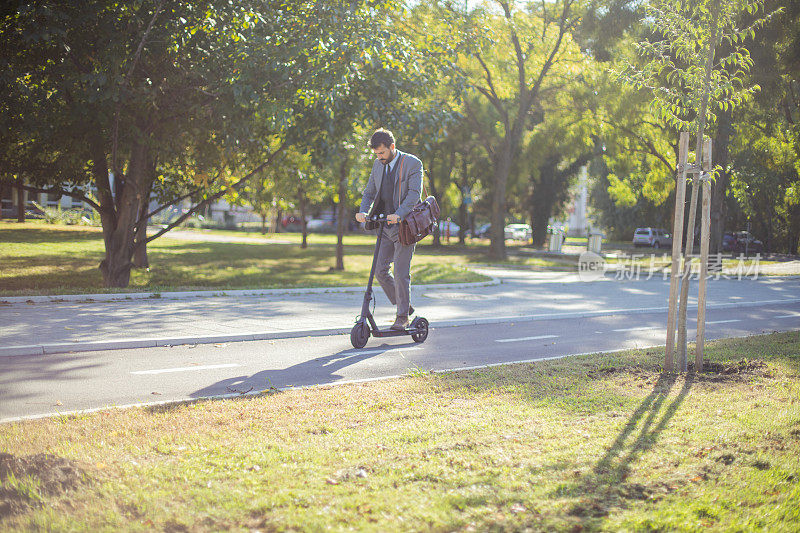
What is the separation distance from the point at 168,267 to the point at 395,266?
50.5ft

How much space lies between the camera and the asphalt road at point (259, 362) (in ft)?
18.5

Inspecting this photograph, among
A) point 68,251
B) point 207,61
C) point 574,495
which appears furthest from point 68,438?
point 68,251

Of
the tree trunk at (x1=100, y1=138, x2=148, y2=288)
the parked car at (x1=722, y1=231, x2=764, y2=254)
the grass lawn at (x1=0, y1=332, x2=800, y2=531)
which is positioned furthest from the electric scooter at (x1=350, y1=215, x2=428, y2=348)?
the parked car at (x1=722, y1=231, x2=764, y2=254)

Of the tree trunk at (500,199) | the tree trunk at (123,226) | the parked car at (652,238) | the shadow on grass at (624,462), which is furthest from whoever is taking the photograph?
the parked car at (652,238)

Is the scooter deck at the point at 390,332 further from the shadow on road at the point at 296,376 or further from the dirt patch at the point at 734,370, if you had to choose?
the dirt patch at the point at 734,370

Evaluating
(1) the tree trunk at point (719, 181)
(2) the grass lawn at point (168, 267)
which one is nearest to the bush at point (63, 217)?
(2) the grass lawn at point (168, 267)

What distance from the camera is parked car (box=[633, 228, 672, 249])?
54312 mm

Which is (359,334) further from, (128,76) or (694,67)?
(128,76)

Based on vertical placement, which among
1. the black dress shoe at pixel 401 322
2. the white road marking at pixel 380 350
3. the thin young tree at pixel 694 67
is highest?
the thin young tree at pixel 694 67

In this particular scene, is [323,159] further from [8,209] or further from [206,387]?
[8,209]

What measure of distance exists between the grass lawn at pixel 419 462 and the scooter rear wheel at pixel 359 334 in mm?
1805

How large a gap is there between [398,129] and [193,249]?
60.6 feet

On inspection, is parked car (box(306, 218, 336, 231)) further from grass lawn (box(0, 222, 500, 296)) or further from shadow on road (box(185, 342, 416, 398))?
shadow on road (box(185, 342, 416, 398))

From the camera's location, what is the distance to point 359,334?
7.71 meters
